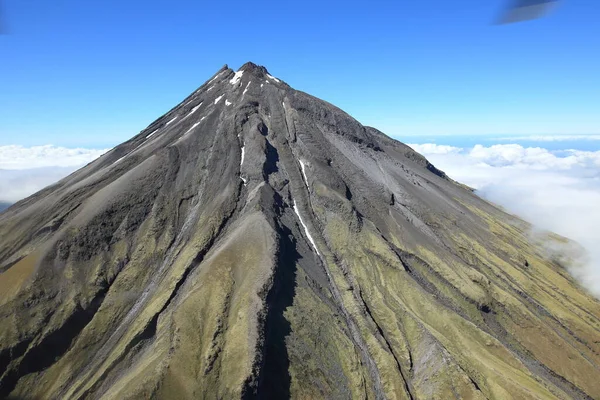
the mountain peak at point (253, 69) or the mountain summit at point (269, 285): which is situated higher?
the mountain peak at point (253, 69)

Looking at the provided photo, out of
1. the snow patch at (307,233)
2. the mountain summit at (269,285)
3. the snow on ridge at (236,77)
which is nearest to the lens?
the mountain summit at (269,285)

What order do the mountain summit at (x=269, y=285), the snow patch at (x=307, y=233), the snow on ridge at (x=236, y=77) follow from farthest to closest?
the snow on ridge at (x=236, y=77) → the snow patch at (x=307, y=233) → the mountain summit at (x=269, y=285)

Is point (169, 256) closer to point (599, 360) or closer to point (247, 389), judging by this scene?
point (247, 389)

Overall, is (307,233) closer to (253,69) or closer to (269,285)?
(269,285)

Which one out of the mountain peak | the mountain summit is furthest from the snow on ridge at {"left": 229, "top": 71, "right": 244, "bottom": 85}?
the mountain summit

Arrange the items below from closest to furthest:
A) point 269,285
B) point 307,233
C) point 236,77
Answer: point 269,285, point 307,233, point 236,77

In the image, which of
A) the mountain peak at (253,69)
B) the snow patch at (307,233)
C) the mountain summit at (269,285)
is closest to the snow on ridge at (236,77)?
the mountain peak at (253,69)

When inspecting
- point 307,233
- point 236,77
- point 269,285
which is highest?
point 236,77

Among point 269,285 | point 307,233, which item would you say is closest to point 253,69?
point 307,233

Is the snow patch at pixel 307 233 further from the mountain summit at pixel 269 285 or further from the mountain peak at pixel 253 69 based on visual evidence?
the mountain peak at pixel 253 69
